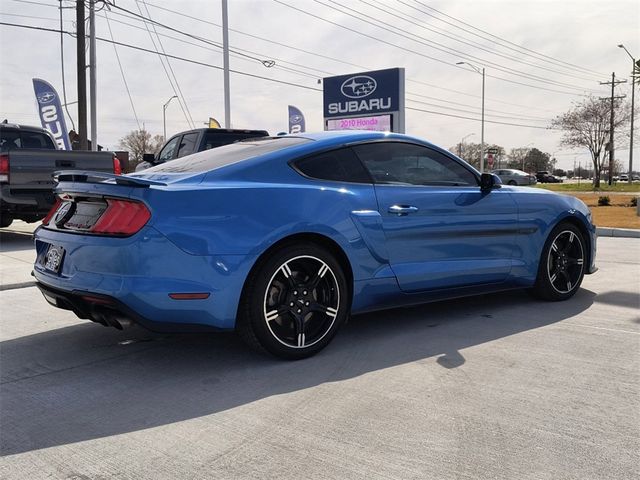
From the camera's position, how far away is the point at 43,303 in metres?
5.68

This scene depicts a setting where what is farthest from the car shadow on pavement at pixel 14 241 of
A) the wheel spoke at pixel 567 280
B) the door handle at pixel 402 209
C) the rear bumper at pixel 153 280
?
the wheel spoke at pixel 567 280

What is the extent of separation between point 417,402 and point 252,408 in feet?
2.90

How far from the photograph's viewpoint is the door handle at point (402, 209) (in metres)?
4.17

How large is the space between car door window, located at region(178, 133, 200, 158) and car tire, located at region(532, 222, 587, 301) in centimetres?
784

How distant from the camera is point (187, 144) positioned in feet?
38.8

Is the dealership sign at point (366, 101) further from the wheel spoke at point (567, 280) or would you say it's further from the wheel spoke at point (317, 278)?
the wheel spoke at point (317, 278)

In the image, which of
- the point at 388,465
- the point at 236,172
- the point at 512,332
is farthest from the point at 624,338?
the point at 236,172

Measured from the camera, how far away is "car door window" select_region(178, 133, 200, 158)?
11532 millimetres

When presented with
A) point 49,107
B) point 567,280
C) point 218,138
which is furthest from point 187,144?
point 49,107

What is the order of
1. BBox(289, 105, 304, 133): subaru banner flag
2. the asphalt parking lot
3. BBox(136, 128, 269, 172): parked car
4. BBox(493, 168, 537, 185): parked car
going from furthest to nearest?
BBox(493, 168, 537, 185): parked car < BBox(289, 105, 304, 133): subaru banner flag < BBox(136, 128, 269, 172): parked car < the asphalt parking lot

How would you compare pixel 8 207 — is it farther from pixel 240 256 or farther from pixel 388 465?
pixel 388 465

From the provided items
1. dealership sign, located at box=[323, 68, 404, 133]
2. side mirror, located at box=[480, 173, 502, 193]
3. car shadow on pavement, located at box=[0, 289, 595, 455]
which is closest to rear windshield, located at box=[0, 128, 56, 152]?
car shadow on pavement, located at box=[0, 289, 595, 455]

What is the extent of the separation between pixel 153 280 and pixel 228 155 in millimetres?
1264

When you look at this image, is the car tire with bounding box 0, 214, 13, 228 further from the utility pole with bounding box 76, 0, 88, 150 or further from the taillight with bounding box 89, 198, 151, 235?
the utility pole with bounding box 76, 0, 88, 150
